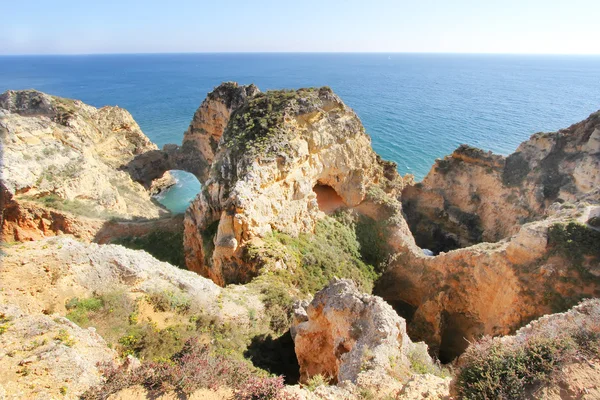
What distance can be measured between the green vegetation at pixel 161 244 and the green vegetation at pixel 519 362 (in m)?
22.0

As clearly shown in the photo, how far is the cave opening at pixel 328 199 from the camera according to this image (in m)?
26.4

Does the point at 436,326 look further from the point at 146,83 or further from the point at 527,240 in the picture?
the point at 146,83

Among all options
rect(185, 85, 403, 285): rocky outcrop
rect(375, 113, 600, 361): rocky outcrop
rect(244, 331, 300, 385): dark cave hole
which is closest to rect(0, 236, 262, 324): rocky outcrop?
rect(244, 331, 300, 385): dark cave hole

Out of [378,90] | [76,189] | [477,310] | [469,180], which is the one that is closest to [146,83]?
[378,90]

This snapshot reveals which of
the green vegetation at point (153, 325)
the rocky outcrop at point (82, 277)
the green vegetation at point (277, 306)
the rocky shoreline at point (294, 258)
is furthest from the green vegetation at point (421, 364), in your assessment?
the rocky outcrop at point (82, 277)

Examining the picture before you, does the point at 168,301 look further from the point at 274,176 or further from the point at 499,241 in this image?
the point at 499,241

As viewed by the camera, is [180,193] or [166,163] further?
[180,193]

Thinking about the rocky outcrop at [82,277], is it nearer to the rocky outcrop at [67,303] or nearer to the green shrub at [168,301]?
the rocky outcrop at [67,303]

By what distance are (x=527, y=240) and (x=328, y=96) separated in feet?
55.0

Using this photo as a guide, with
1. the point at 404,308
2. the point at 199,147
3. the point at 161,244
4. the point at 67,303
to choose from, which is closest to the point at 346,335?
the point at 67,303

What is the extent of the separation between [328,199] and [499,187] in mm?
17430

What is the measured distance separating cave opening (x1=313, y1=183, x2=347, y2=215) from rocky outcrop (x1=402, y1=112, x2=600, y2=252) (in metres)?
12.3

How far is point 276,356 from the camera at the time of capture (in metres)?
14.1

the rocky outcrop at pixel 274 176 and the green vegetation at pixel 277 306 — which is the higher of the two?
the rocky outcrop at pixel 274 176
